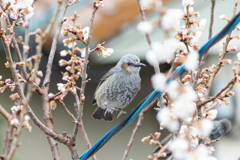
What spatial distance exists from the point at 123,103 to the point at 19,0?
2.85ft

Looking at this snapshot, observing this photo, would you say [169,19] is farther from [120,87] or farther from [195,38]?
[120,87]

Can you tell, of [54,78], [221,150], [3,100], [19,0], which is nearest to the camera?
[19,0]

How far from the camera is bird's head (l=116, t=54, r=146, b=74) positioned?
155 cm

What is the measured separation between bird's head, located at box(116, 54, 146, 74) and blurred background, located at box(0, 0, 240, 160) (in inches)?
47.5

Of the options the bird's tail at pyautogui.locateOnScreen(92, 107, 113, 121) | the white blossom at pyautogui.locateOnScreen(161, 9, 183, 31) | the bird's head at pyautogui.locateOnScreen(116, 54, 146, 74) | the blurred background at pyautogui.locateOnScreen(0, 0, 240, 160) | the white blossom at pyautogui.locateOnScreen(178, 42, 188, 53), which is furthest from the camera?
the blurred background at pyautogui.locateOnScreen(0, 0, 240, 160)

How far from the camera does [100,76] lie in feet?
9.27

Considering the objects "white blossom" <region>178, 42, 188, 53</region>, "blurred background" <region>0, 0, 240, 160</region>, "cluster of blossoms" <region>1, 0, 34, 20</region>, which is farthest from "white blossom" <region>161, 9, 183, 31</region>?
"blurred background" <region>0, 0, 240, 160</region>

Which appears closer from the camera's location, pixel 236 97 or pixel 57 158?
pixel 57 158

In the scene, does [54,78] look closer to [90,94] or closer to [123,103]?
[90,94]

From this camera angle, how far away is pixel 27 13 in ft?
3.27

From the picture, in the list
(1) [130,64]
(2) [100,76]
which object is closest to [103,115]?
(1) [130,64]

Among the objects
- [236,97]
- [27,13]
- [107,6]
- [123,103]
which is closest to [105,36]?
[107,6]

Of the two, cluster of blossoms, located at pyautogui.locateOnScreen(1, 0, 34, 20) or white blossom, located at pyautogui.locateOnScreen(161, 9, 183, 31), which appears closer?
white blossom, located at pyautogui.locateOnScreen(161, 9, 183, 31)

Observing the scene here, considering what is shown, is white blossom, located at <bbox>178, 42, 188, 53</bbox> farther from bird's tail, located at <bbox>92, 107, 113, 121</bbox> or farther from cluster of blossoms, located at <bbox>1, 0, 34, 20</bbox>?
bird's tail, located at <bbox>92, 107, 113, 121</bbox>
